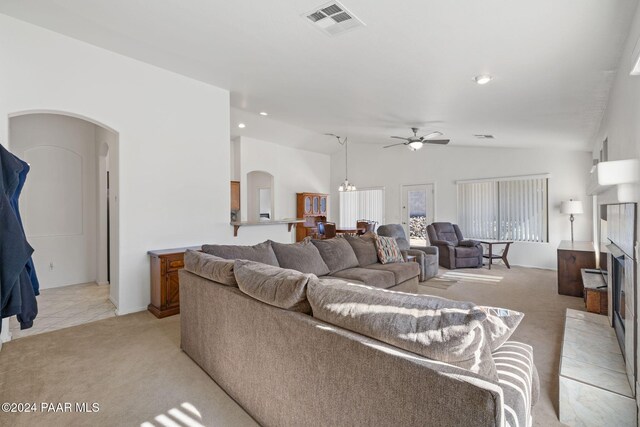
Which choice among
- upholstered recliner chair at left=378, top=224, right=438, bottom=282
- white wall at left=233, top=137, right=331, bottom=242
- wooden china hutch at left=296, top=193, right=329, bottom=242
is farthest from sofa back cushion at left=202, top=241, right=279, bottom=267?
wooden china hutch at left=296, top=193, right=329, bottom=242

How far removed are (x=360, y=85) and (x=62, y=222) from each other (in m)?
4.88

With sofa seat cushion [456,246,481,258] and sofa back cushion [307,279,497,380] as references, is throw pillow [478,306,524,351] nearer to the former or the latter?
sofa back cushion [307,279,497,380]

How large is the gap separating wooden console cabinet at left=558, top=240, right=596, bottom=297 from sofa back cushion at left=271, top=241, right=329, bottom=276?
3472mm

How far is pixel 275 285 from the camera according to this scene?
1681mm

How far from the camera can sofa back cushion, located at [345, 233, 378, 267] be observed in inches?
167

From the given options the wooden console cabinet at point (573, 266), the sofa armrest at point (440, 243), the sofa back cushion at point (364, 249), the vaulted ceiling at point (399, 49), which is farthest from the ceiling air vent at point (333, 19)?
the sofa armrest at point (440, 243)

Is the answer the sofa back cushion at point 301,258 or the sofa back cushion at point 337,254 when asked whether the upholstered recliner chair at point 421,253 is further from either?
the sofa back cushion at point 301,258

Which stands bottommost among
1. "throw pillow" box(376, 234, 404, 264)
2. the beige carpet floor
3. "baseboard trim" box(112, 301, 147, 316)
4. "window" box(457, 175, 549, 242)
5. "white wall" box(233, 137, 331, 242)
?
the beige carpet floor

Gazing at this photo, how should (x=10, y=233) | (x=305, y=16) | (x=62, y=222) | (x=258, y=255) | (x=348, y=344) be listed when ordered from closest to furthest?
(x=348, y=344), (x=10, y=233), (x=305, y=16), (x=258, y=255), (x=62, y=222)

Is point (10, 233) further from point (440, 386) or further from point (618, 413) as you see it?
point (618, 413)

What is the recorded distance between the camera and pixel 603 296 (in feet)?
10.5

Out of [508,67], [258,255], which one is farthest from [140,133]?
[508,67]

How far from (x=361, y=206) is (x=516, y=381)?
8399 millimetres

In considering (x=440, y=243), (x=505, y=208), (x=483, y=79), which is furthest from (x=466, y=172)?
(x=483, y=79)
